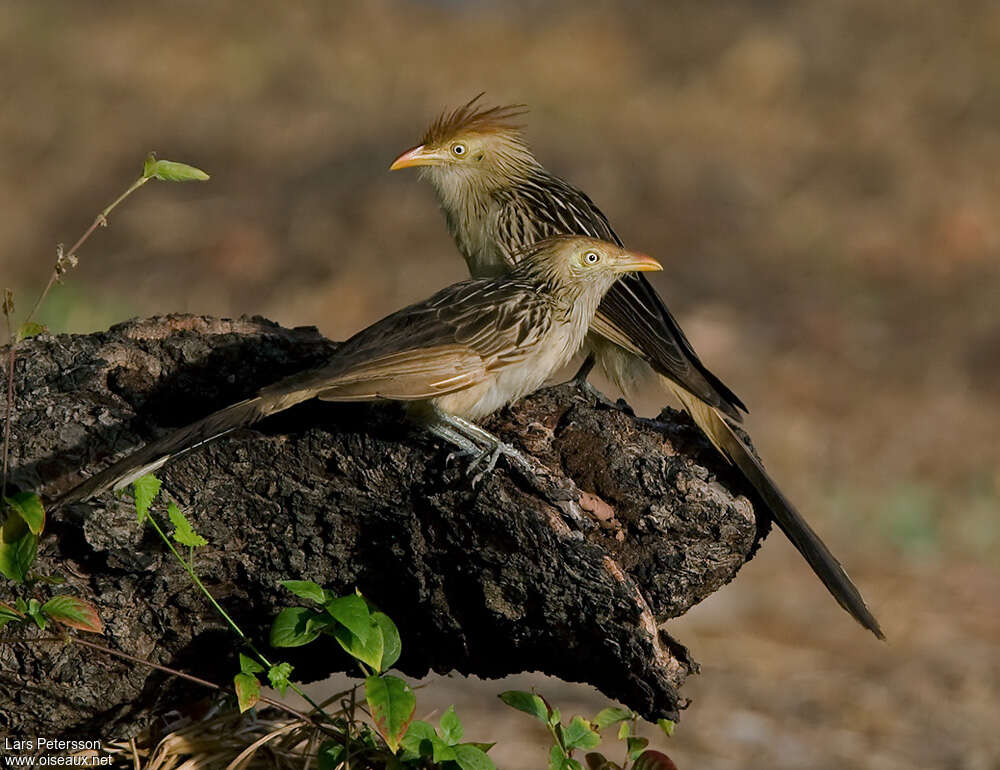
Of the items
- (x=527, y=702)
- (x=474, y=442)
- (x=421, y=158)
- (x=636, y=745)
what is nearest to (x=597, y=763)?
(x=636, y=745)

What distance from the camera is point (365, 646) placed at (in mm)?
2865

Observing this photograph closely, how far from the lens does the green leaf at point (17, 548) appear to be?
2.95 metres

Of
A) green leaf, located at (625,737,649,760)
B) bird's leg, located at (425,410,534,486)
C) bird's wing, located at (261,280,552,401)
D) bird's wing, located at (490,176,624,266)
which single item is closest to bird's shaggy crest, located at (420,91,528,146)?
bird's wing, located at (490,176,624,266)

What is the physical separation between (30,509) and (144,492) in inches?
11.0

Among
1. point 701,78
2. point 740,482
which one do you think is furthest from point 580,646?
point 701,78

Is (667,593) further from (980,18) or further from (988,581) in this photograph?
(980,18)

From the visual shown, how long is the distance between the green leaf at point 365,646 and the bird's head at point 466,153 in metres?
2.17

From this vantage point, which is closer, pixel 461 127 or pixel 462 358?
pixel 462 358

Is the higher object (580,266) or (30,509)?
(580,266)

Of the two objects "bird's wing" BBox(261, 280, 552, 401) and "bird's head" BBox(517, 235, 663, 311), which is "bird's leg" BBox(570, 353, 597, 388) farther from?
"bird's wing" BBox(261, 280, 552, 401)

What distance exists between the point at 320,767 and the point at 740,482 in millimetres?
1236

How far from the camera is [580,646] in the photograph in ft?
10.0

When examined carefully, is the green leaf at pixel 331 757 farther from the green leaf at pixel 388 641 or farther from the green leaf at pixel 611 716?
the green leaf at pixel 611 716

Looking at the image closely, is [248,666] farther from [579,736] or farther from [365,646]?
[579,736]
